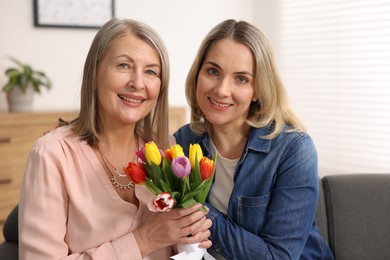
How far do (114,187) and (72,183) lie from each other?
6.6 inches

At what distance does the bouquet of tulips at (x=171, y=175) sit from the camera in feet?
4.56

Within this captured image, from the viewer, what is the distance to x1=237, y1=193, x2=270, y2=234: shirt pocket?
184 centimetres

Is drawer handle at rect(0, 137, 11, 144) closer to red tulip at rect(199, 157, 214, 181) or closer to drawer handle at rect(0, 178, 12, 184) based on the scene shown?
drawer handle at rect(0, 178, 12, 184)

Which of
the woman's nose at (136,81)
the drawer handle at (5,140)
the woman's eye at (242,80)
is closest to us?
the woman's nose at (136,81)

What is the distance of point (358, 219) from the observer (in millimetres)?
2107

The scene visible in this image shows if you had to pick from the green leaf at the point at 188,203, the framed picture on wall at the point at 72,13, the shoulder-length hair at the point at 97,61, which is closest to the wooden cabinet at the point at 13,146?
the framed picture on wall at the point at 72,13

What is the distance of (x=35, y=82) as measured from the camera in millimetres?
3686

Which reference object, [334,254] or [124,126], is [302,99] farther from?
[124,126]

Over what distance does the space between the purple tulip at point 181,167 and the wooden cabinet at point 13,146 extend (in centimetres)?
234

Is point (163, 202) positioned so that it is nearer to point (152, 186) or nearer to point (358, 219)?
point (152, 186)

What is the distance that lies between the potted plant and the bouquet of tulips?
2.47 meters

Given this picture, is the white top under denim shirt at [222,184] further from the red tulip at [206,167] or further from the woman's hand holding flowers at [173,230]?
the red tulip at [206,167]

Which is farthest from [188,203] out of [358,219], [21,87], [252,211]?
[21,87]

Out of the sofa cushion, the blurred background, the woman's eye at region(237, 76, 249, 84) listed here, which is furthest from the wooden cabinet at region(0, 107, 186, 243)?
the sofa cushion
